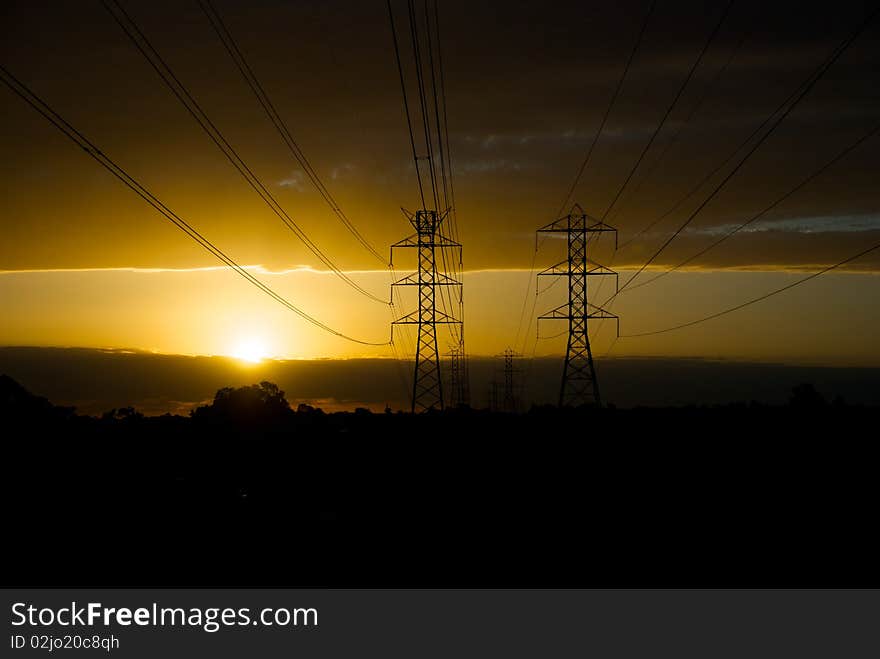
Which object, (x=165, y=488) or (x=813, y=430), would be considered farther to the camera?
(x=813, y=430)

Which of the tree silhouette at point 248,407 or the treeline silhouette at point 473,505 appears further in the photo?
the tree silhouette at point 248,407

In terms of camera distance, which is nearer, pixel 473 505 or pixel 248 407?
pixel 473 505

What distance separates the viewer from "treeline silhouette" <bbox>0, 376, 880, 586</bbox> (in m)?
23.3

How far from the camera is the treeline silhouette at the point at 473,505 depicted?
2334 cm

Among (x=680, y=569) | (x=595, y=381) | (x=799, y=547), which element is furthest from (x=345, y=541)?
(x=595, y=381)

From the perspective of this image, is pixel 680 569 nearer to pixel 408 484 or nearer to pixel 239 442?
pixel 408 484

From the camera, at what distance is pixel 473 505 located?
3109 cm

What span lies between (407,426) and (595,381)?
1172 centimetres

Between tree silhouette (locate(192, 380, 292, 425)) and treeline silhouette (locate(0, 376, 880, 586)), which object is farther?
tree silhouette (locate(192, 380, 292, 425))

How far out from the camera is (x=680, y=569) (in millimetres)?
23641

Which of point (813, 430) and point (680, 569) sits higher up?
point (813, 430)
